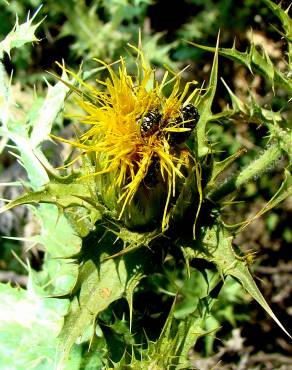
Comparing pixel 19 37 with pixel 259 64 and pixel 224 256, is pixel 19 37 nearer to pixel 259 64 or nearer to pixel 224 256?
pixel 259 64

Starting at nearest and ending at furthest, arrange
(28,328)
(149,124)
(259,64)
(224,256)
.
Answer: (149,124)
(224,256)
(259,64)
(28,328)

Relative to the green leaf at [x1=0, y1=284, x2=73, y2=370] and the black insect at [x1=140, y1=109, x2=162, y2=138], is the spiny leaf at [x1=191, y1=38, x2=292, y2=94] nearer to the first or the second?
the black insect at [x1=140, y1=109, x2=162, y2=138]

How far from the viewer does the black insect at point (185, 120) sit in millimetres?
2832

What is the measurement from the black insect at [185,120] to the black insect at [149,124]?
8 centimetres

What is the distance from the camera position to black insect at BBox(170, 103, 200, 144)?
283cm

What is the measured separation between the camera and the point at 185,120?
2836 mm

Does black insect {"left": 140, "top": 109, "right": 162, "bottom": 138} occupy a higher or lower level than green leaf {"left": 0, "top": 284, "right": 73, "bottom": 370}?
higher

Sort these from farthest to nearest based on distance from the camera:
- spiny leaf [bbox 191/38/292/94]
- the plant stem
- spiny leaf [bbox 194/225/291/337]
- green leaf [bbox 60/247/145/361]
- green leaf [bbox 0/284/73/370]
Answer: green leaf [bbox 0/284/73/370] → the plant stem → spiny leaf [bbox 191/38/292/94] → green leaf [bbox 60/247/145/361] → spiny leaf [bbox 194/225/291/337]

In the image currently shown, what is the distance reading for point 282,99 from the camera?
493 cm

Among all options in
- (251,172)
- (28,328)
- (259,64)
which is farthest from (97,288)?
(259,64)

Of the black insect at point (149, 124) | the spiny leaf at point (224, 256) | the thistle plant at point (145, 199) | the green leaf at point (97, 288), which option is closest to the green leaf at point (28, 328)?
the thistle plant at point (145, 199)

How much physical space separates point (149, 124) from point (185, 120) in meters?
0.15

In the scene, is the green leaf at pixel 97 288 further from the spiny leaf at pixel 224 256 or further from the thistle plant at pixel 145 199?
the spiny leaf at pixel 224 256

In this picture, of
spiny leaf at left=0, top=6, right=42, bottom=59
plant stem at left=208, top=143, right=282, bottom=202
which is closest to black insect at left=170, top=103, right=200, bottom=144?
plant stem at left=208, top=143, right=282, bottom=202
